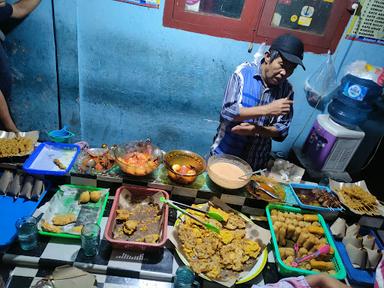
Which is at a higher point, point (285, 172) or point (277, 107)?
point (277, 107)

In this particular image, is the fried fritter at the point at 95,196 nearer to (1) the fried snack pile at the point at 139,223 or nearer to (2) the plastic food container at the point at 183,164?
(1) the fried snack pile at the point at 139,223

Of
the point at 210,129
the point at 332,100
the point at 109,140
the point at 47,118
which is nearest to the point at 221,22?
the point at 210,129

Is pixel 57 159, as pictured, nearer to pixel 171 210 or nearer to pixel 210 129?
pixel 171 210

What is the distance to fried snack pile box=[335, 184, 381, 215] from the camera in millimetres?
2574

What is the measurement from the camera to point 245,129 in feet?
8.79

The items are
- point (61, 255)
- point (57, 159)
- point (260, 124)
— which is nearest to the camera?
point (61, 255)

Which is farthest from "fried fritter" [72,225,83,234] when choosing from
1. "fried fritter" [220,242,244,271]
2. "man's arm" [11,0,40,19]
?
"man's arm" [11,0,40,19]

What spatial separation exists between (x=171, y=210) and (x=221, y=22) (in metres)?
2.54

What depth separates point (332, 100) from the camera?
4.14 m

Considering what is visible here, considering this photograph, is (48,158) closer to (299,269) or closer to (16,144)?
(16,144)

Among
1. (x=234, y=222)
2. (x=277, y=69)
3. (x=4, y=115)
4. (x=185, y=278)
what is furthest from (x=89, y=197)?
(x=4, y=115)

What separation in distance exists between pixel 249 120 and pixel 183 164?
2.75 ft

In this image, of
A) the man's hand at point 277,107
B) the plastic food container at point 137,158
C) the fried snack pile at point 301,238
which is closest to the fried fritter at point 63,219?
the plastic food container at point 137,158

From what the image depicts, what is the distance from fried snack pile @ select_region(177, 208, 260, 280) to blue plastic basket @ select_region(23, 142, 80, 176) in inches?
45.0
